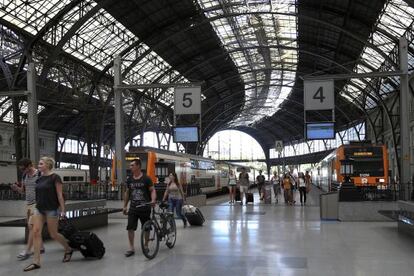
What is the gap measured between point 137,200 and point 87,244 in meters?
1.26

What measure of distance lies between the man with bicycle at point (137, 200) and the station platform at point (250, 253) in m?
0.54

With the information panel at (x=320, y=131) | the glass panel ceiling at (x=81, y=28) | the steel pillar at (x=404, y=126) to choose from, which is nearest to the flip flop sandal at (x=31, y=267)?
the steel pillar at (x=404, y=126)

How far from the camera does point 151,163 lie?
32875 millimetres

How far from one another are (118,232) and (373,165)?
68.9ft

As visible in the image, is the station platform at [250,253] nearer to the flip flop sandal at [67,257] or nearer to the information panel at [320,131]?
the flip flop sandal at [67,257]

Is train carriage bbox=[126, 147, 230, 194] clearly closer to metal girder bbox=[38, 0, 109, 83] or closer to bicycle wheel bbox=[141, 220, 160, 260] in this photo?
metal girder bbox=[38, 0, 109, 83]

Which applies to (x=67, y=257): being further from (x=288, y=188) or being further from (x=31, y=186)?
(x=288, y=188)

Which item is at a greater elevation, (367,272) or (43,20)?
(43,20)

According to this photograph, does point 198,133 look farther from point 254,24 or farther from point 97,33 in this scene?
point 254,24

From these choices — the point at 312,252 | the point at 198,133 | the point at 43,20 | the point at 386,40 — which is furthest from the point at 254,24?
the point at 312,252

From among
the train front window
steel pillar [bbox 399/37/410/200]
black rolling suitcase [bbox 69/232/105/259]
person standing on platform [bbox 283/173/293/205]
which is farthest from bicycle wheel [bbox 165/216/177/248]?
the train front window

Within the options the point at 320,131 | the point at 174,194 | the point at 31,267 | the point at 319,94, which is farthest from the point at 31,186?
the point at 320,131

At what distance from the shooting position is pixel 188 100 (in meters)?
23.5

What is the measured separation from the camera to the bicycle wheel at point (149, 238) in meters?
9.91
